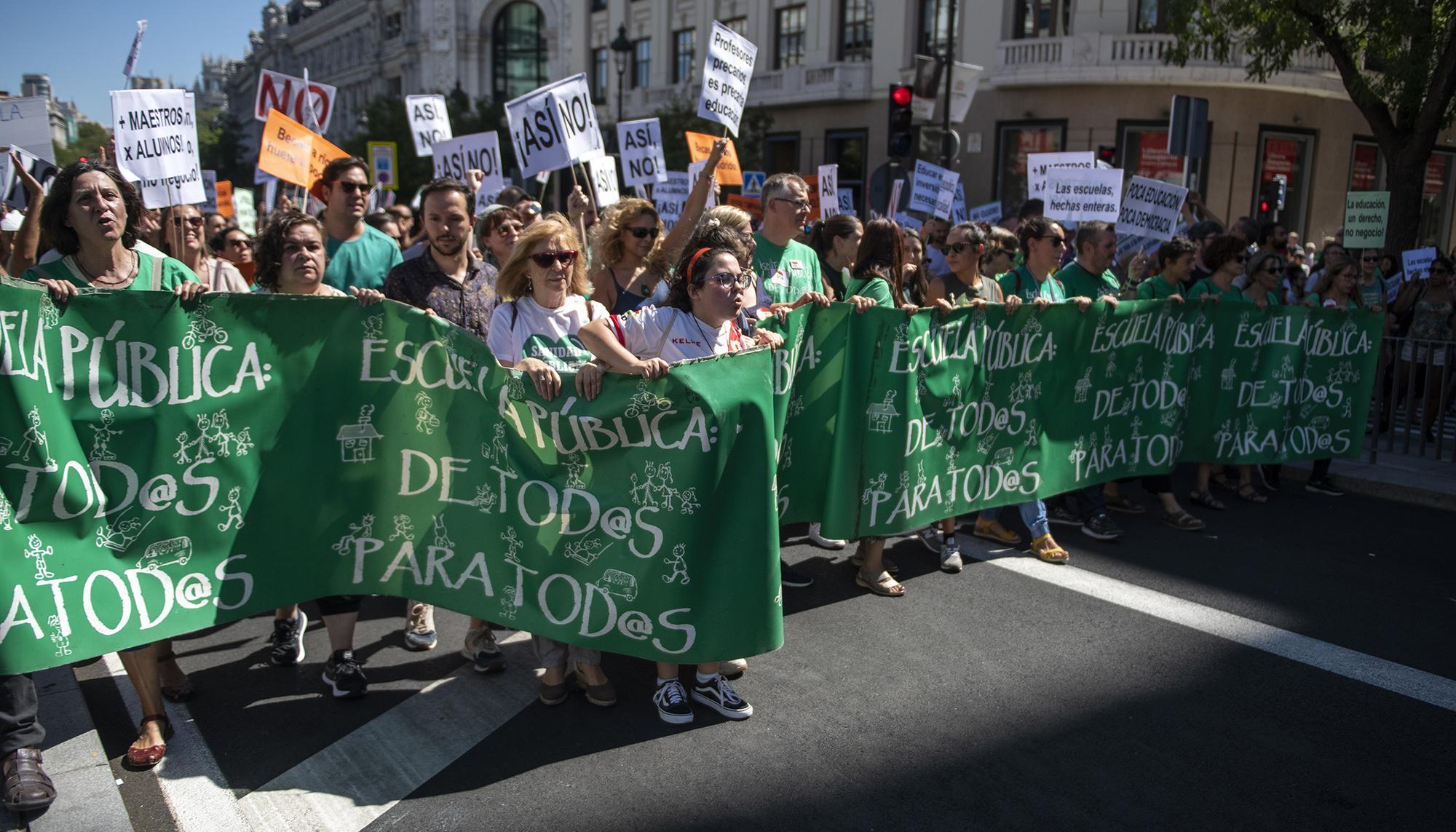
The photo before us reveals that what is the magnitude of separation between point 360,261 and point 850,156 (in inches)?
1064

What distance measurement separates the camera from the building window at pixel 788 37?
32344 millimetres

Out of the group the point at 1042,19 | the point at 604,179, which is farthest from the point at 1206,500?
the point at 1042,19

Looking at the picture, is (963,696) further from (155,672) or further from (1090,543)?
(155,672)

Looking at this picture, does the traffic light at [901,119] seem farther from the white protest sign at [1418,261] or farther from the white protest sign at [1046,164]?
the white protest sign at [1418,261]

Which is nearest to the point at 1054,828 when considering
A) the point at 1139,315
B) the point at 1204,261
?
the point at 1139,315

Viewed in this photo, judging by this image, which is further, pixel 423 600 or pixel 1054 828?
pixel 423 600

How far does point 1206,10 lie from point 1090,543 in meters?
11.0

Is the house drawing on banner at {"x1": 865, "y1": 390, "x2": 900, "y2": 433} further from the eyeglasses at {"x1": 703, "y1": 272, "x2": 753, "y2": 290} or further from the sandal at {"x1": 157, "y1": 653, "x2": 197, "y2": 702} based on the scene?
the sandal at {"x1": 157, "y1": 653, "x2": 197, "y2": 702}

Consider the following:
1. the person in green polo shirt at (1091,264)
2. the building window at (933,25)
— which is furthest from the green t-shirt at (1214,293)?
the building window at (933,25)

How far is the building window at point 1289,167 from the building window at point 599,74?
25505 mm

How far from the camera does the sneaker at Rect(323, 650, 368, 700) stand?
4262mm

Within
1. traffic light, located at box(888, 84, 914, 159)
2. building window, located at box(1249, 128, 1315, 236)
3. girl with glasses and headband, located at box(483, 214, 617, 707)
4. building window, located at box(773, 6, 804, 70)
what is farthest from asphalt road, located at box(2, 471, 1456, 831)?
building window, located at box(773, 6, 804, 70)

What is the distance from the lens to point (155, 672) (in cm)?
387

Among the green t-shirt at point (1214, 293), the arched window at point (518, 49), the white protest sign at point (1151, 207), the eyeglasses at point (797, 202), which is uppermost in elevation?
the arched window at point (518, 49)
